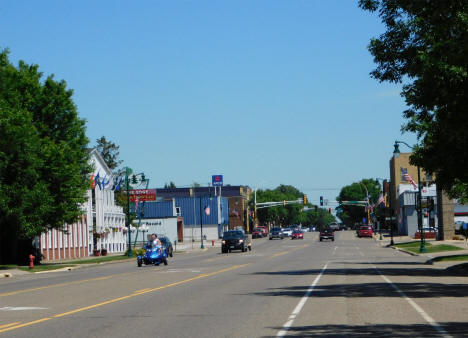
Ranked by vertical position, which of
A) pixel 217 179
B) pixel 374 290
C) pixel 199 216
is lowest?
pixel 374 290

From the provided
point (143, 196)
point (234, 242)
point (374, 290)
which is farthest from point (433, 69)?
point (143, 196)

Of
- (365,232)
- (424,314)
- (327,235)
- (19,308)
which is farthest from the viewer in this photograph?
A: (365,232)

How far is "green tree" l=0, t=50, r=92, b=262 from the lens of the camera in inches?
1919

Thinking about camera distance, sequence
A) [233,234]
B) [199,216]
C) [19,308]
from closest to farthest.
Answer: [19,308], [233,234], [199,216]

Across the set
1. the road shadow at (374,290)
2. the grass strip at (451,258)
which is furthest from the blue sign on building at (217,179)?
the road shadow at (374,290)

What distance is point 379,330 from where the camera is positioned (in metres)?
13.1

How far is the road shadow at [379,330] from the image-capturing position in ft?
41.1

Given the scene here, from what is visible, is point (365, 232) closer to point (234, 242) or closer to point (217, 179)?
point (234, 242)

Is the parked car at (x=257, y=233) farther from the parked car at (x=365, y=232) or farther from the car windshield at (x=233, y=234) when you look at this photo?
the car windshield at (x=233, y=234)

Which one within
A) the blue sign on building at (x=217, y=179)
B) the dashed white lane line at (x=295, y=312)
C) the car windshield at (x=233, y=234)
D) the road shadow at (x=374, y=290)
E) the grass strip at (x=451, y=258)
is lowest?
the grass strip at (x=451, y=258)

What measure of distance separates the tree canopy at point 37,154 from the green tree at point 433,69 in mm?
25475

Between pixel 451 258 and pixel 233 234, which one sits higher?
pixel 233 234

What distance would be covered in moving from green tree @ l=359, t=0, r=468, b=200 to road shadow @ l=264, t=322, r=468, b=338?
8.84 m

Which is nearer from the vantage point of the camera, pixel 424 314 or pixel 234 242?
pixel 424 314
